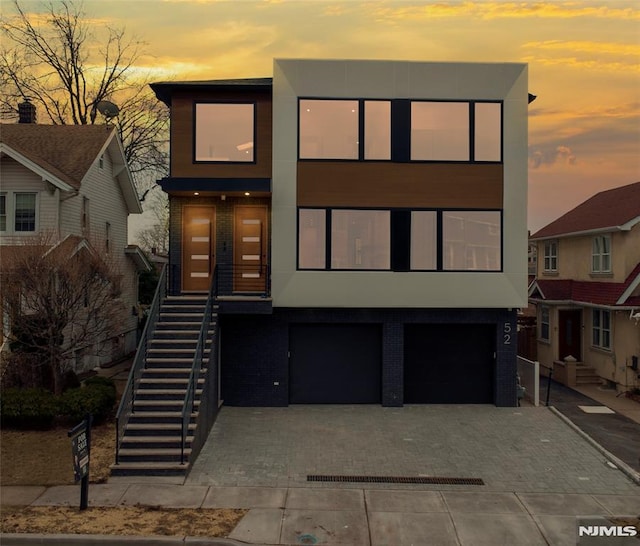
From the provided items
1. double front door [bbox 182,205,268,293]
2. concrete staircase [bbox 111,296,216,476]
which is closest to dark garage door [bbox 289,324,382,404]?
double front door [bbox 182,205,268,293]

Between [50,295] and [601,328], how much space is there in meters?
19.5

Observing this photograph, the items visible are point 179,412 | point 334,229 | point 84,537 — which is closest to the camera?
point 84,537

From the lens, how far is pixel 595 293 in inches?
812

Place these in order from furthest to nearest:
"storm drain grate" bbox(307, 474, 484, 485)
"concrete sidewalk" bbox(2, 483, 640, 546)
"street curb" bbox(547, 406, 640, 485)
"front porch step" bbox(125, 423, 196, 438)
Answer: "front porch step" bbox(125, 423, 196, 438), "street curb" bbox(547, 406, 640, 485), "storm drain grate" bbox(307, 474, 484, 485), "concrete sidewalk" bbox(2, 483, 640, 546)

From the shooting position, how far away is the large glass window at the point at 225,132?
52.3 ft

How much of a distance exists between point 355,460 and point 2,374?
986 cm

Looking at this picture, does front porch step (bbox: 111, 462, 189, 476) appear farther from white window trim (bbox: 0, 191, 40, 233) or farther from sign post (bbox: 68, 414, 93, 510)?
white window trim (bbox: 0, 191, 40, 233)

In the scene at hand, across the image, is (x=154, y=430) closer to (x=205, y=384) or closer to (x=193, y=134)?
(x=205, y=384)

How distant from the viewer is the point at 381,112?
1574 cm

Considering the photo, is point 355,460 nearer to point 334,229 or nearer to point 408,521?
point 408,521

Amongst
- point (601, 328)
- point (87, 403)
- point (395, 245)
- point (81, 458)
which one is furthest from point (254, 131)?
point (601, 328)

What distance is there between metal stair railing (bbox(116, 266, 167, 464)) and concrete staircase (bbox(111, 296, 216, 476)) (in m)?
0.11

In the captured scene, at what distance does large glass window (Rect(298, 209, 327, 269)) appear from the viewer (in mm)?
15695

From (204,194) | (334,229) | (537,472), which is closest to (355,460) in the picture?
(537,472)
